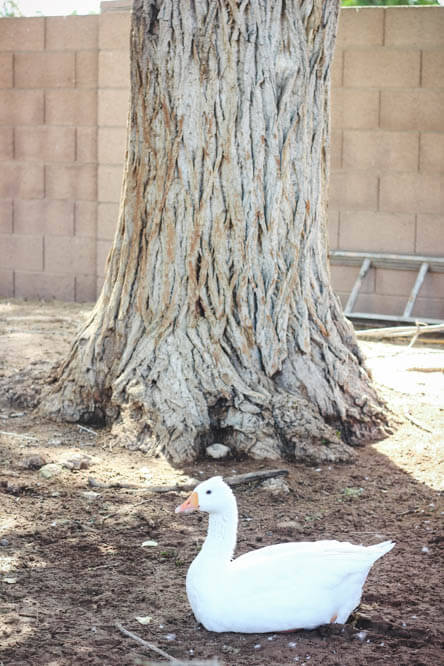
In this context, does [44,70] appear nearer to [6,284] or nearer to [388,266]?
[6,284]

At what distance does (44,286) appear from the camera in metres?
10.3

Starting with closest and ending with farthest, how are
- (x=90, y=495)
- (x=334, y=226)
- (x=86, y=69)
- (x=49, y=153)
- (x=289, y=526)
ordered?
1. (x=289, y=526)
2. (x=90, y=495)
3. (x=334, y=226)
4. (x=86, y=69)
5. (x=49, y=153)

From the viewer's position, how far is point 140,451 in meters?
4.86

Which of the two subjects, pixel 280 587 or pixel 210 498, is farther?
pixel 210 498

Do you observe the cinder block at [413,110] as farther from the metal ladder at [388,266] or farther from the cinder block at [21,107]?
the cinder block at [21,107]

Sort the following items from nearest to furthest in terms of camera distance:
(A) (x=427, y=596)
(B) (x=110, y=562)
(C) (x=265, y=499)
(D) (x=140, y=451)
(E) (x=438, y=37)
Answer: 1. (A) (x=427, y=596)
2. (B) (x=110, y=562)
3. (C) (x=265, y=499)
4. (D) (x=140, y=451)
5. (E) (x=438, y=37)

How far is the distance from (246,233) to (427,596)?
240cm

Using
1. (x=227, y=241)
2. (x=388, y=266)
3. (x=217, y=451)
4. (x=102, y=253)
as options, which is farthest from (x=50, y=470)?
(x=102, y=253)

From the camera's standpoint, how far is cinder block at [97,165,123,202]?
973 cm

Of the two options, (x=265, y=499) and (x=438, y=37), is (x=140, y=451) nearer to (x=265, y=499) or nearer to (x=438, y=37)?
(x=265, y=499)

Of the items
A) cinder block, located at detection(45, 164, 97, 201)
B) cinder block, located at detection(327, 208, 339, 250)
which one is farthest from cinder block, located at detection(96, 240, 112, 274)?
cinder block, located at detection(327, 208, 339, 250)

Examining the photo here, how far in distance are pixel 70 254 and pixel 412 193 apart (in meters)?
3.96

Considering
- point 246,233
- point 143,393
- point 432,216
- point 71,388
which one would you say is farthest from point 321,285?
point 432,216

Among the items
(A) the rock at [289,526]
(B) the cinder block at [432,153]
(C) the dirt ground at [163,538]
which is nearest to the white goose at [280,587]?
(C) the dirt ground at [163,538]
